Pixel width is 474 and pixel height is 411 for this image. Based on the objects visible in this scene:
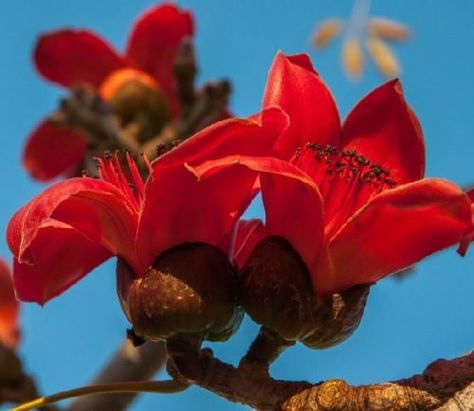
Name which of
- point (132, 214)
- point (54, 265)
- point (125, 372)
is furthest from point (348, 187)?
point (125, 372)

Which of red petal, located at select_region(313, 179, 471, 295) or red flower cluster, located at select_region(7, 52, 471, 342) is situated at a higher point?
red flower cluster, located at select_region(7, 52, 471, 342)

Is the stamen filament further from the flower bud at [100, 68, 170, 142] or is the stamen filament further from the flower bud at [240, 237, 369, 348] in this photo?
the flower bud at [100, 68, 170, 142]

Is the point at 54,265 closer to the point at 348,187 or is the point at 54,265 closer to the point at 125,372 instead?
the point at 348,187

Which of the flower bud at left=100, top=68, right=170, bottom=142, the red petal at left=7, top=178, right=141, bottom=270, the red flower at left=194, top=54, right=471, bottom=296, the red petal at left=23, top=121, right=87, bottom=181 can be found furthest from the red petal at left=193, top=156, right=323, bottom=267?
the red petal at left=23, top=121, right=87, bottom=181

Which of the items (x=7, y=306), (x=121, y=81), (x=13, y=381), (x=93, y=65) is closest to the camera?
(x=13, y=381)

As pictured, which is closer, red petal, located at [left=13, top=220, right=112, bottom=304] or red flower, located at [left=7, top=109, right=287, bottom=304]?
red flower, located at [left=7, top=109, right=287, bottom=304]

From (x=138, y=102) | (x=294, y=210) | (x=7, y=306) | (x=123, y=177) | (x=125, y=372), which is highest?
(x=138, y=102)

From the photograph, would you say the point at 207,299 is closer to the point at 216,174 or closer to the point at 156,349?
Result: the point at 216,174

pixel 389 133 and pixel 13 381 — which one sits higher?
pixel 13 381
